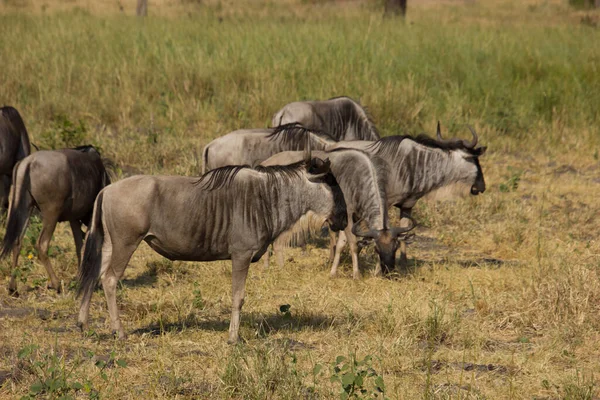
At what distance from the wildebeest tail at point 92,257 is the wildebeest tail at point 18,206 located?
107 cm

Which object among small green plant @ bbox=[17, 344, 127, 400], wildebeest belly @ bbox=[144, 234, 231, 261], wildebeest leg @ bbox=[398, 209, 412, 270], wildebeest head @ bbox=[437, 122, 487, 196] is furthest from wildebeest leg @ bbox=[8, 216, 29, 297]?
wildebeest head @ bbox=[437, 122, 487, 196]

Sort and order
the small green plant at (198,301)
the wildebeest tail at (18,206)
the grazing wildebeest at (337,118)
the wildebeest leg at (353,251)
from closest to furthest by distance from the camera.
Result: the small green plant at (198,301) < the wildebeest tail at (18,206) < the wildebeest leg at (353,251) < the grazing wildebeest at (337,118)

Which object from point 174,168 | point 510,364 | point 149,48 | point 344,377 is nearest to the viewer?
point 344,377

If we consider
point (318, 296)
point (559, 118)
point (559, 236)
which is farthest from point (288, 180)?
point (559, 118)

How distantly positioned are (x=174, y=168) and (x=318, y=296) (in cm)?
353

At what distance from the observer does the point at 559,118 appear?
11766 mm

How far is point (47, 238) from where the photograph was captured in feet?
21.3

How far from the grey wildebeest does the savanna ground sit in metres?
0.66

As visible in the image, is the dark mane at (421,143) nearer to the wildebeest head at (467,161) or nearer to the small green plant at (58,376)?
the wildebeest head at (467,161)

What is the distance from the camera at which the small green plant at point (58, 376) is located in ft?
14.7

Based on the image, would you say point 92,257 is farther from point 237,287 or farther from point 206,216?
point 237,287

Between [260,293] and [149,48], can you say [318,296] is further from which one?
[149,48]

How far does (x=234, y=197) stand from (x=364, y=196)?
1.80 metres

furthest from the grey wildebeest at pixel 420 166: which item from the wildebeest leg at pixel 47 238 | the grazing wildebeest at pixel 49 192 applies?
the wildebeest leg at pixel 47 238
